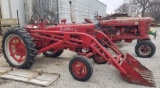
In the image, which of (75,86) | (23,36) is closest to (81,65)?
(75,86)

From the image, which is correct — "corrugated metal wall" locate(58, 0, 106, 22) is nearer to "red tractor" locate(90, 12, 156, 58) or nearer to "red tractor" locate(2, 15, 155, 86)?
"red tractor" locate(90, 12, 156, 58)

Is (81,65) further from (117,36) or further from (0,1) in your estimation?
(0,1)

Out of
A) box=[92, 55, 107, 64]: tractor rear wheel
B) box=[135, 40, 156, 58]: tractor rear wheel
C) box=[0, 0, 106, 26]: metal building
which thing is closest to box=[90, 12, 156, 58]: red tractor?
box=[135, 40, 156, 58]: tractor rear wheel

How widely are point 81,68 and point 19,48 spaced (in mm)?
1728

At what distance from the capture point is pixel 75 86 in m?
3.30

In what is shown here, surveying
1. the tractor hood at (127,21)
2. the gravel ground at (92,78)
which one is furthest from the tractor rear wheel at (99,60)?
the tractor hood at (127,21)

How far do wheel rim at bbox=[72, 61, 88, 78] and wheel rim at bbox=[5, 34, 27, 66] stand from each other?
1331 mm

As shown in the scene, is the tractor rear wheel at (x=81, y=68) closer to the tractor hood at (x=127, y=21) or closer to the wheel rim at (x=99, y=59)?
the wheel rim at (x=99, y=59)

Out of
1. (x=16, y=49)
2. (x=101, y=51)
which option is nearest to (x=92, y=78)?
(x=101, y=51)

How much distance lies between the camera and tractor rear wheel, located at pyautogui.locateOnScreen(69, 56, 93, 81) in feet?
11.0

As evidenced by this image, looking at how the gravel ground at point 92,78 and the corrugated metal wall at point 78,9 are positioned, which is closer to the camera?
the gravel ground at point 92,78

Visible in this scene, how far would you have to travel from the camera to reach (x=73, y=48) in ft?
13.7

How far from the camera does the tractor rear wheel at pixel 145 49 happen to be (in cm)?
545

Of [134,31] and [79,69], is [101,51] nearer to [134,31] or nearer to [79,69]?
[79,69]
